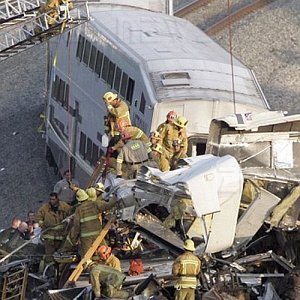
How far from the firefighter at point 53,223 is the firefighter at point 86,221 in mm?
990

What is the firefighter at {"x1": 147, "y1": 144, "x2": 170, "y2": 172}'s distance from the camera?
60.8 ft

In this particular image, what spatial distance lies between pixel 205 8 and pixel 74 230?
15.0 metres

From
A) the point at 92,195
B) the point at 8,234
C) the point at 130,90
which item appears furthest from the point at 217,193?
the point at 130,90

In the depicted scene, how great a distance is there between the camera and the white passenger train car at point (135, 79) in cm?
2139

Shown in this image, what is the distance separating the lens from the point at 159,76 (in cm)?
2175

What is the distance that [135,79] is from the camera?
2209 cm

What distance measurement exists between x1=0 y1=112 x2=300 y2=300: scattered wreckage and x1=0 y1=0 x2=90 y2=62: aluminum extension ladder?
4.75 meters

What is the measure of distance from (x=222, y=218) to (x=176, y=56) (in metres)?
6.56

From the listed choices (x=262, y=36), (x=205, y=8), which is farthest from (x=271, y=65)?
(x=205, y=8)

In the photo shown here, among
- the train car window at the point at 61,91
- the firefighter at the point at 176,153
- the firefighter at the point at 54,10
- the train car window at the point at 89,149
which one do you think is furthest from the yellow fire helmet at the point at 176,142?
the train car window at the point at 61,91

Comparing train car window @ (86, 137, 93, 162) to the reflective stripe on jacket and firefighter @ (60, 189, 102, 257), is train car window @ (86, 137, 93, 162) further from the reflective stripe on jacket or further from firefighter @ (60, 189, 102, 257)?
the reflective stripe on jacket

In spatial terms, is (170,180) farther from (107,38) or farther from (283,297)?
(107,38)

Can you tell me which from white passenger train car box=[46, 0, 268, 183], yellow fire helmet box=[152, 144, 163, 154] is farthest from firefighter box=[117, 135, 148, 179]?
white passenger train car box=[46, 0, 268, 183]

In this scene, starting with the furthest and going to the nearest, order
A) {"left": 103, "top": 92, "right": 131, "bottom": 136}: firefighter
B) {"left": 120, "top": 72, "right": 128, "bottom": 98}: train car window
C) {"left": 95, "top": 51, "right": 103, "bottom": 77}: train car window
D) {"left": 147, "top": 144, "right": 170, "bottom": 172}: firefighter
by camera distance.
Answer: {"left": 95, "top": 51, "right": 103, "bottom": 77}: train car window, {"left": 120, "top": 72, "right": 128, "bottom": 98}: train car window, {"left": 103, "top": 92, "right": 131, "bottom": 136}: firefighter, {"left": 147, "top": 144, "right": 170, "bottom": 172}: firefighter
